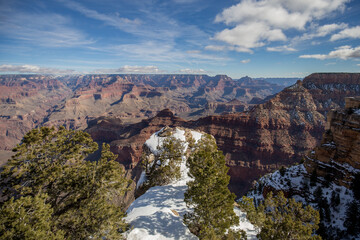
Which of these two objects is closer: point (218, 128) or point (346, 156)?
point (346, 156)

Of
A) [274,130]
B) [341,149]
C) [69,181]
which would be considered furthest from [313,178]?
[274,130]

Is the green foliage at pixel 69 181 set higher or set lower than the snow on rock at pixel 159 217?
higher

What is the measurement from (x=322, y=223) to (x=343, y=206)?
5.20m

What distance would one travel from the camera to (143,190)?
32219 mm

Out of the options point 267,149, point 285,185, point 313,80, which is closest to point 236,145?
point 267,149

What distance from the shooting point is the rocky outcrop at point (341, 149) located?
107 feet

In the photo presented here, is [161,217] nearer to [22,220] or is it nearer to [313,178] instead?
[22,220]

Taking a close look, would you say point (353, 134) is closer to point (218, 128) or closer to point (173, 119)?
point (218, 128)

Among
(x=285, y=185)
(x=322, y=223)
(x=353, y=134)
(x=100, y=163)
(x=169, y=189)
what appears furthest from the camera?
(x=285, y=185)

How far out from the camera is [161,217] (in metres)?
20.1

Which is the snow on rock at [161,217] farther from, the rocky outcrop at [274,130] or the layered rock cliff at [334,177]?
the rocky outcrop at [274,130]

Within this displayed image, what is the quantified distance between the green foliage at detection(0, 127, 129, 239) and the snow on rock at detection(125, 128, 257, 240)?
446 centimetres

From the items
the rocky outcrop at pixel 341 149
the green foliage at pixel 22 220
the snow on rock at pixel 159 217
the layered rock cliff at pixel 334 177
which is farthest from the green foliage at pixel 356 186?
the green foliage at pixel 22 220

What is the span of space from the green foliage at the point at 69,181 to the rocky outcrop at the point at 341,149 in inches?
1680
